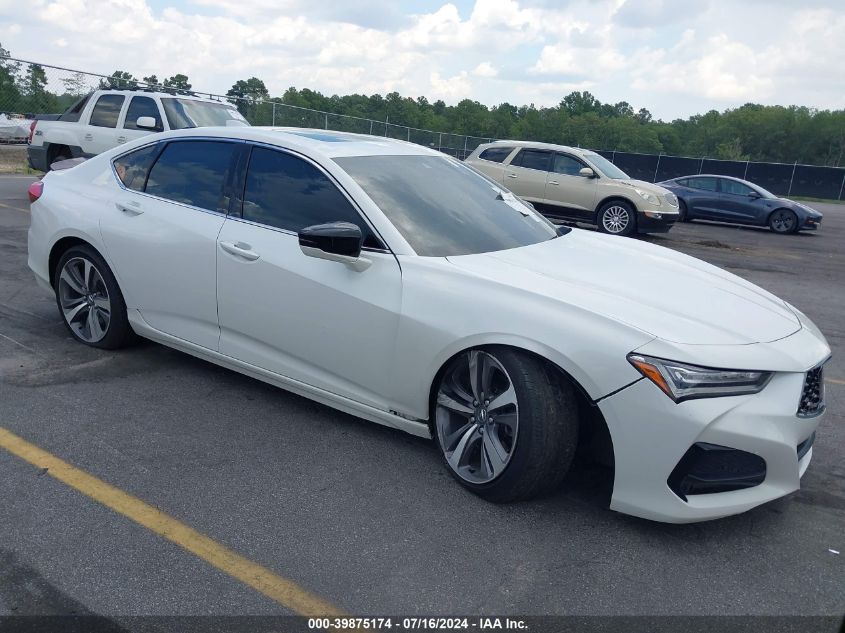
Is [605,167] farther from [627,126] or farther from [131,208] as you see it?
[627,126]

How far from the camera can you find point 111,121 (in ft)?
41.4

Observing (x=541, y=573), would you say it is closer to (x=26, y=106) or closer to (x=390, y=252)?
(x=390, y=252)

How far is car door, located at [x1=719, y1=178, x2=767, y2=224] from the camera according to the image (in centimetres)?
1892

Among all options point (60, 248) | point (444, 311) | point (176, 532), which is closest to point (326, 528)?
point (176, 532)

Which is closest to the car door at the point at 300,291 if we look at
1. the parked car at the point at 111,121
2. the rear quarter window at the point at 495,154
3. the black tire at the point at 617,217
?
the parked car at the point at 111,121

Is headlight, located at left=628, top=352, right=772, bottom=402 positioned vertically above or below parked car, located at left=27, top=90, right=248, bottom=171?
below

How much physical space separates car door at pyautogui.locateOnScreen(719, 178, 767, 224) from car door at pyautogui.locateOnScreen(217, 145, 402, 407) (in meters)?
17.1

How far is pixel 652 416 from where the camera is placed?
302 centimetres

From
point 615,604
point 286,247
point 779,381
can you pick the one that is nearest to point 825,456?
point 779,381

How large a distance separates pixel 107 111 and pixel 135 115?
2.01 ft

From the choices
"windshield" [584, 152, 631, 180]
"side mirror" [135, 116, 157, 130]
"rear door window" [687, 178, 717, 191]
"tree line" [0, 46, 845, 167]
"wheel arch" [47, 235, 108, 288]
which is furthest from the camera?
"tree line" [0, 46, 845, 167]

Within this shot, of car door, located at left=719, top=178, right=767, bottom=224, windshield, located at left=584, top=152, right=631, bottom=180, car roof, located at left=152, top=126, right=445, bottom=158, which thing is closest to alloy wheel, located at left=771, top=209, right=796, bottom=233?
car door, located at left=719, top=178, right=767, bottom=224

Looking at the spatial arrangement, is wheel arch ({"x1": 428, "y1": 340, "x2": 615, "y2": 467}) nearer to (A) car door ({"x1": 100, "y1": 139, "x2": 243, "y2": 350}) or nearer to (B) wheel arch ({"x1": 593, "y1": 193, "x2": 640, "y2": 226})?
(A) car door ({"x1": 100, "y1": 139, "x2": 243, "y2": 350})

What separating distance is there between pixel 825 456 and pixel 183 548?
3.34 m
